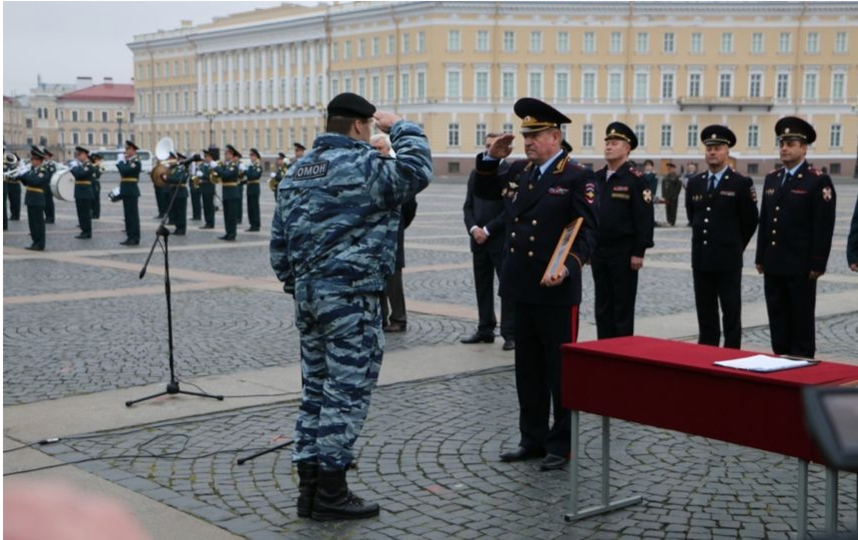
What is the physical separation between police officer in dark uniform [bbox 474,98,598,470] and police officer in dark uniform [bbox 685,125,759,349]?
2.75 m

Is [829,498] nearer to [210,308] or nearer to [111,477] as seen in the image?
[111,477]

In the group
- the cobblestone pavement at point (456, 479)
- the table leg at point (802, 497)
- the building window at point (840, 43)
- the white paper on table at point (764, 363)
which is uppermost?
the building window at point (840, 43)

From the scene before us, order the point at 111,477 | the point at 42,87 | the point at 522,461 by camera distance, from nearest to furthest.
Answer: the point at 111,477
the point at 522,461
the point at 42,87

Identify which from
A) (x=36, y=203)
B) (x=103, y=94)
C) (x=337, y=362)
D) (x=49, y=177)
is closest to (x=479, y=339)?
(x=337, y=362)

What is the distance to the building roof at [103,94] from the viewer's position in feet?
495

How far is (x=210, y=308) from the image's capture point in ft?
39.2

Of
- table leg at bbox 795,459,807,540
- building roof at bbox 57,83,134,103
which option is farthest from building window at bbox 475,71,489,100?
building roof at bbox 57,83,134,103

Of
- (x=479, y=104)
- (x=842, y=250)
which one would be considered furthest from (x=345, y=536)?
(x=479, y=104)

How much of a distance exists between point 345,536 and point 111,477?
150 centimetres

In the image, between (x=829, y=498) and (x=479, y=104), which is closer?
(x=829, y=498)

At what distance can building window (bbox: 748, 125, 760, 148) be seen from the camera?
8306 cm

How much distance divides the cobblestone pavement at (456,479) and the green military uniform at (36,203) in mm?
13624

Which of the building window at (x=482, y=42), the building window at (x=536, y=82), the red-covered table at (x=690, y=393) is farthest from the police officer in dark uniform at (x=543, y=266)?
the building window at (x=536, y=82)

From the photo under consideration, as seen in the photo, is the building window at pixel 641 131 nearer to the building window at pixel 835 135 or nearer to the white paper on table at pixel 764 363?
the building window at pixel 835 135
